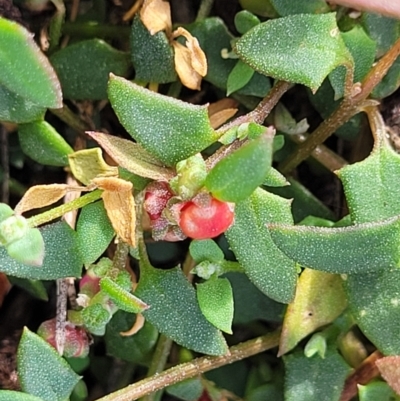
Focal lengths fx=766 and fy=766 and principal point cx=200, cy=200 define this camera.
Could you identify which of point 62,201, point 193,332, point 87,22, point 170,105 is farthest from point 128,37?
point 193,332

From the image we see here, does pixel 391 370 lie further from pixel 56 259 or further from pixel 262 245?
pixel 56 259

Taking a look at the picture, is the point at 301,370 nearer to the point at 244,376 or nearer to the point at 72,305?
the point at 244,376

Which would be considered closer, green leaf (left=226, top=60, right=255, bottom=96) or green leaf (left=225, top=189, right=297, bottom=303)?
green leaf (left=225, top=189, right=297, bottom=303)

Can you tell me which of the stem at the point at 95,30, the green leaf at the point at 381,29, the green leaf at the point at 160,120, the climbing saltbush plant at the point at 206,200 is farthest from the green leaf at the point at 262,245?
the stem at the point at 95,30

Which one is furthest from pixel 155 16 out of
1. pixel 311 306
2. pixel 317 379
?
pixel 317 379

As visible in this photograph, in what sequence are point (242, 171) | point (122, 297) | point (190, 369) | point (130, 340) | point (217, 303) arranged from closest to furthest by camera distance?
point (242, 171), point (122, 297), point (217, 303), point (190, 369), point (130, 340)

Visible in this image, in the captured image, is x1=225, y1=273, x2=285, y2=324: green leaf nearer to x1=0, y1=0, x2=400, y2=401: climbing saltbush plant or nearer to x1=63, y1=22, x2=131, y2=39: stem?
x1=0, y1=0, x2=400, y2=401: climbing saltbush plant

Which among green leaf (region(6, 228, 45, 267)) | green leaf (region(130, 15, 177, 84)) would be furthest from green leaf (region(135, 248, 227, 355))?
green leaf (region(130, 15, 177, 84))
